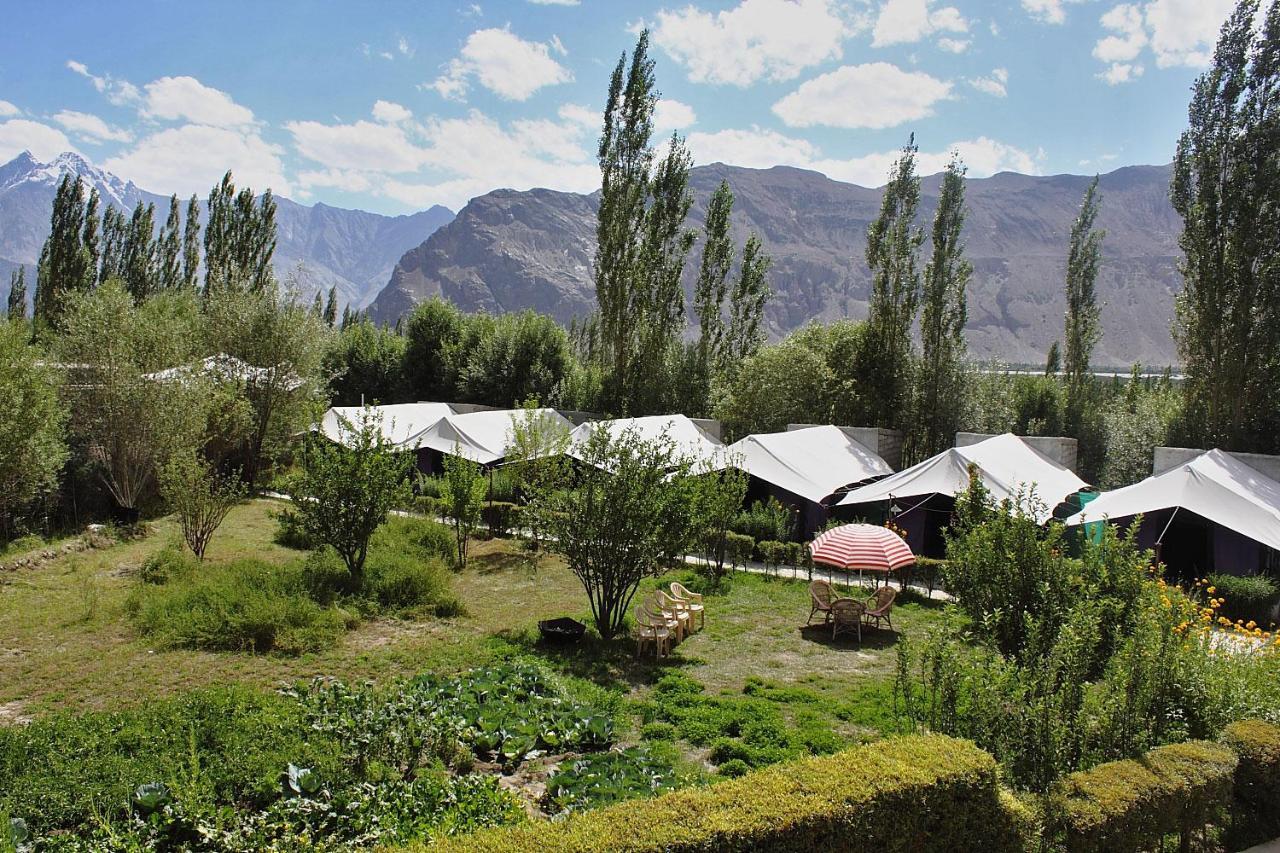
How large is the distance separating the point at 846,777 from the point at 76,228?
153 ft

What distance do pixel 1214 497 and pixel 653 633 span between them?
11.5 metres

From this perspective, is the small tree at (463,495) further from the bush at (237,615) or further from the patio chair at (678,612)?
the patio chair at (678,612)

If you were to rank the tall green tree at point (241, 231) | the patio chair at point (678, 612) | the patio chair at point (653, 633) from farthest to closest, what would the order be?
the tall green tree at point (241, 231) → the patio chair at point (678, 612) → the patio chair at point (653, 633)

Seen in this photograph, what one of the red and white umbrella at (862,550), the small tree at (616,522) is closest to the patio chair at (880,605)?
the red and white umbrella at (862,550)

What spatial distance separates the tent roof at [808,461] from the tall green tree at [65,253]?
1345 inches

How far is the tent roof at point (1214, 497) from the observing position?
13594 mm

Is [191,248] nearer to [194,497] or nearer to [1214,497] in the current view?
[194,497]

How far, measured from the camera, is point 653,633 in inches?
394

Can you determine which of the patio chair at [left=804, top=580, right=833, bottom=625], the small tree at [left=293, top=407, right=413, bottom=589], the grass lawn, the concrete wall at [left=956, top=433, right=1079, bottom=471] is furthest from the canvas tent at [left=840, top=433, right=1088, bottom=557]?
the small tree at [left=293, top=407, right=413, bottom=589]

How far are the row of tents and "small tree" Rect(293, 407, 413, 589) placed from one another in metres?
0.72

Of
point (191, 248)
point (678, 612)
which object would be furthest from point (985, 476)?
point (191, 248)

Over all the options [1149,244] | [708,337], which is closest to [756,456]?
[708,337]

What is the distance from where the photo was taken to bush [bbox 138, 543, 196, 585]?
38.1 feet

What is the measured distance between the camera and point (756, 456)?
18.9 metres
